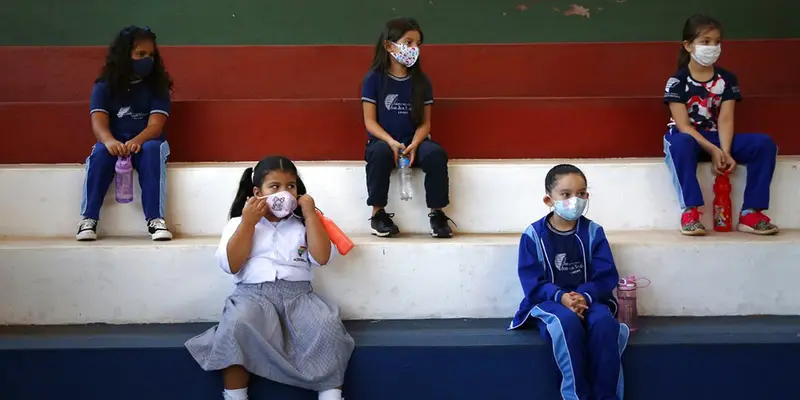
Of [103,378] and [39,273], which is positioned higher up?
[39,273]

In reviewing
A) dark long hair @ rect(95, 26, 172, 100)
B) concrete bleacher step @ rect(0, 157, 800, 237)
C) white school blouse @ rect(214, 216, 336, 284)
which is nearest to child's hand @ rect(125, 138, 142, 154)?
concrete bleacher step @ rect(0, 157, 800, 237)

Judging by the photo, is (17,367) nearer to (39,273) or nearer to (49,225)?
(39,273)

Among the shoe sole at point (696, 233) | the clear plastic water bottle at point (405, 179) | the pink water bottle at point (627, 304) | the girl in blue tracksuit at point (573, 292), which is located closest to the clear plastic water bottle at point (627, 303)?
the pink water bottle at point (627, 304)

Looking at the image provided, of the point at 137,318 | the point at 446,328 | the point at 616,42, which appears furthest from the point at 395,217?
the point at 616,42

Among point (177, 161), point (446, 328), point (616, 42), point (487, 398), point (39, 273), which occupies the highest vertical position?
point (616, 42)

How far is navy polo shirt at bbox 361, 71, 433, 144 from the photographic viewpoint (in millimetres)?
3854

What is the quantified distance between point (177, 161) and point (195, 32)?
1265 millimetres

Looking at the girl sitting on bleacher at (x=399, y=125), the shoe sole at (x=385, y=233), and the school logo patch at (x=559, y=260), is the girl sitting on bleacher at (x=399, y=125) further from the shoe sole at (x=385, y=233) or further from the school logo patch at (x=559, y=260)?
the school logo patch at (x=559, y=260)

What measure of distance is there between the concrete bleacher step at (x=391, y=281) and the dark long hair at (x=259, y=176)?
0.22 m

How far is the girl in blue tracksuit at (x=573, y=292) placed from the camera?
110 inches

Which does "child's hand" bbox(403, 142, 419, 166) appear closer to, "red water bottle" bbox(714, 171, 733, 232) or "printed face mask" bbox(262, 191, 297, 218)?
"printed face mask" bbox(262, 191, 297, 218)

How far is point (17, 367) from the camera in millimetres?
2908

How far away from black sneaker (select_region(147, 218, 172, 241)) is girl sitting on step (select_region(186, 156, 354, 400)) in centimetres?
42

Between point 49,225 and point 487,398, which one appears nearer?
point 487,398
